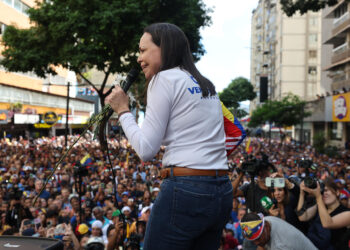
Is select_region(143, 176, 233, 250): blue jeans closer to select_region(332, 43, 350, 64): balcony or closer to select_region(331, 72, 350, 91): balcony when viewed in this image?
select_region(331, 72, 350, 91): balcony

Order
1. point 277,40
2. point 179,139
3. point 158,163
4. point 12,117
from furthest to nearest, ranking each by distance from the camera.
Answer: point 277,40, point 12,117, point 158,163, point 179,139

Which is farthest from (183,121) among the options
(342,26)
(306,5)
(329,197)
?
(342,26)

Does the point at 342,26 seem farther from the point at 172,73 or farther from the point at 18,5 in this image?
the point at 172,73

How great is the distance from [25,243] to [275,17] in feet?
287

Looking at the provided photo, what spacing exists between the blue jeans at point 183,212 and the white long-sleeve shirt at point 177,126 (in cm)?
8

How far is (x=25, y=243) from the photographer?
8.84 ft

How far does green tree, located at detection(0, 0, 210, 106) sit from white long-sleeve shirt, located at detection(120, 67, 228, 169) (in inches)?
653

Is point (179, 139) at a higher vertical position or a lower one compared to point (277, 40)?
lower

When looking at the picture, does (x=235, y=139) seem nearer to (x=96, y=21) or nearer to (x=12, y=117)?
(x=96, y=21)

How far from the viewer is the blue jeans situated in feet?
6.09

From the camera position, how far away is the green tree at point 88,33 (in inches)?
741

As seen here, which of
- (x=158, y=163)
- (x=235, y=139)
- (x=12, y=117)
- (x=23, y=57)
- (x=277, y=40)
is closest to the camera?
(x=235, y=139)

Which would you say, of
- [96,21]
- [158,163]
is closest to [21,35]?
[96,21]

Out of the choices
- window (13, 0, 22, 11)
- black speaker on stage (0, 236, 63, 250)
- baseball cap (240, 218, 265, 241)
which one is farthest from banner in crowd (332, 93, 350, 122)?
black speaker on stage (0, 236, 63, 250)
